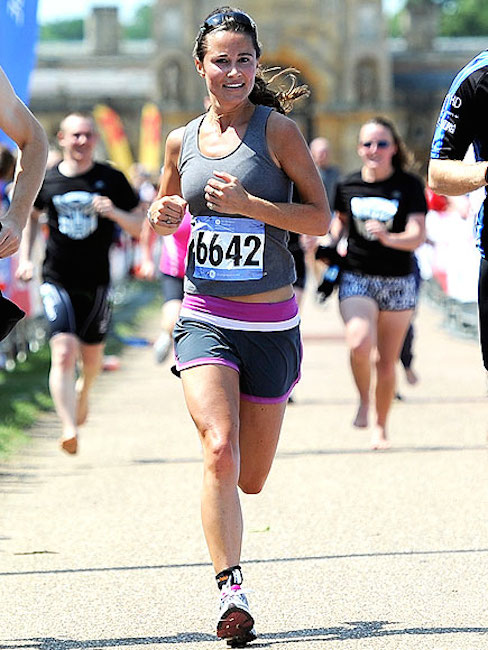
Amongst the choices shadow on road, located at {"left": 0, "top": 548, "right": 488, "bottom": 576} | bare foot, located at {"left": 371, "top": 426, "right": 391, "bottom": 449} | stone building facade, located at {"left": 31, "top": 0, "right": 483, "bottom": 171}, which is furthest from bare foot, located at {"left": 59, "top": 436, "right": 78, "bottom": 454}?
stone building facade, located at {"left": 31, "top": 0, "right": 483, "bottom": 171}

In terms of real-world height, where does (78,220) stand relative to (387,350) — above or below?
above

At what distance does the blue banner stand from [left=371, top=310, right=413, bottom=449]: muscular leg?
2.53 m

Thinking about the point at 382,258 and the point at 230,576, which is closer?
the point at 230,576

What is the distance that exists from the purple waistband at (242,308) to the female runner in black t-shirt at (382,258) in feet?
12.5

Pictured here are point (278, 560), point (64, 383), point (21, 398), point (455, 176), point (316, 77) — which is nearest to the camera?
point (455, 176)

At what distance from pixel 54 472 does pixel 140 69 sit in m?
60.2

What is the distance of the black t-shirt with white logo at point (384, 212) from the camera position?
367 inches

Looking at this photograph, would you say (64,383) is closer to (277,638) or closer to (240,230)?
(240,230)

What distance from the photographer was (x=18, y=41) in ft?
29.4

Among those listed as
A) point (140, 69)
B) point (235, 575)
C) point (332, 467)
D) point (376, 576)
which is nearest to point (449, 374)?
point (332, 467)

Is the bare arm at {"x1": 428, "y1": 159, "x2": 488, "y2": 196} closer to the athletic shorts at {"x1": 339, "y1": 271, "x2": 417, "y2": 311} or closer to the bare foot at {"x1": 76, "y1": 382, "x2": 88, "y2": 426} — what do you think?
the athletic shorts at {"x1": 339, "y1": 271, "x2": 417, "y2": 311}

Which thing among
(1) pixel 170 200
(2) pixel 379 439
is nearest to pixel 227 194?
(1) pixel 170 200

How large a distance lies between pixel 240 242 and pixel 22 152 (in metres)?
0.82

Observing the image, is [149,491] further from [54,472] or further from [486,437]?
[486,437]
